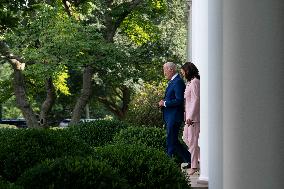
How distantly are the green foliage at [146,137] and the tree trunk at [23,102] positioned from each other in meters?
14.5

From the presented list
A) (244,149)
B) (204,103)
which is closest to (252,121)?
(244,149)

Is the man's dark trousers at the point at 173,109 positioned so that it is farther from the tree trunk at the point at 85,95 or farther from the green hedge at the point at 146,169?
the tree trunk at the point at 85,95

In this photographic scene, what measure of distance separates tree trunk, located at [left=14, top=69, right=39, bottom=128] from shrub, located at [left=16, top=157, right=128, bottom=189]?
67.6ft

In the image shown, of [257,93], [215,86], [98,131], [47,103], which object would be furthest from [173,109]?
[47,103]

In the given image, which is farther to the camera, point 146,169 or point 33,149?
point 33,149

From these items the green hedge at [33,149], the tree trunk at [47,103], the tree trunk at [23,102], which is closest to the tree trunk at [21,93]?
the tree trunk at [23,102]

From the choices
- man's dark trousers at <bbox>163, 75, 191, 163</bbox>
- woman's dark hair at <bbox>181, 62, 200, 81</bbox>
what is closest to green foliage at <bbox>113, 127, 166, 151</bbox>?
man's dark trousers at <bbox>163, 75, 191, 163</bbox>

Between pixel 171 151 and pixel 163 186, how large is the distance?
10.8ft

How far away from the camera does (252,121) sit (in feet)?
11.5

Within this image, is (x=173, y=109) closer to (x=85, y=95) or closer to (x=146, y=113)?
(x=146, y=113)

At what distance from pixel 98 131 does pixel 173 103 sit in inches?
227

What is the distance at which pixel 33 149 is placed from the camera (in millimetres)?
8375

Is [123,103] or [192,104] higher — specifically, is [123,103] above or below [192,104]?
above

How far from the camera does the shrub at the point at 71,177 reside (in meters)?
5.96
